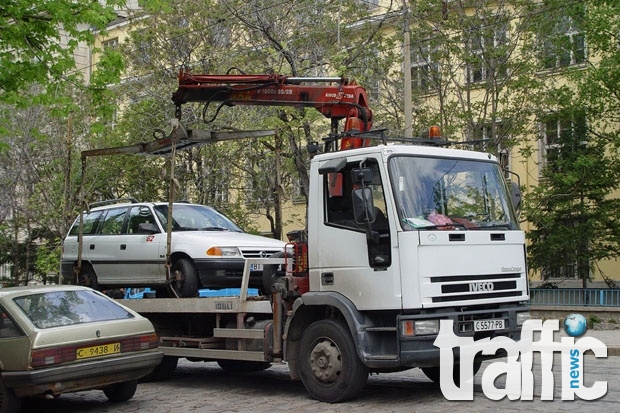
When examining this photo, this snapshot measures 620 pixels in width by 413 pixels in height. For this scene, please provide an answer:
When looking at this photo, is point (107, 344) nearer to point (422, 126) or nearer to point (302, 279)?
point (302, 279)

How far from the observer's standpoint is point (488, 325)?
9359mm

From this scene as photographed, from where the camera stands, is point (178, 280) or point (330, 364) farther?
point (178, 280)

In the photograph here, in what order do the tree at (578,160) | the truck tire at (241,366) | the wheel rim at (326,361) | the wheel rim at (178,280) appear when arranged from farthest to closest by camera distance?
the tree at (578,160), the truck tire at (241,366), the wheel rim at (178,280), the wheel rim at (326,361)

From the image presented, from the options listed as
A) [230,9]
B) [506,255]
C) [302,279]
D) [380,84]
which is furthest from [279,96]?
[380,84]

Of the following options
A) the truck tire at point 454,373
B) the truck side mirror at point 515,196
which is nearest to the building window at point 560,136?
the truck side mirror at point 515,196

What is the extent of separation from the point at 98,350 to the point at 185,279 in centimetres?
261

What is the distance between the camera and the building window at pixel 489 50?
76.0ft

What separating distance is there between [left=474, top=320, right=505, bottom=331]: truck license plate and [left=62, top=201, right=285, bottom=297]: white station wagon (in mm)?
3064

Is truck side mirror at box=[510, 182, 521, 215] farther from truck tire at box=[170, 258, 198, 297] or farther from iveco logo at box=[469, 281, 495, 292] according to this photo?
truck tire at box=[170, 258, 198, 297]

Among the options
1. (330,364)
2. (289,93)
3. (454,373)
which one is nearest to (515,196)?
(454,373)

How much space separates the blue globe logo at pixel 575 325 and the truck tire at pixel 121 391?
1020cm

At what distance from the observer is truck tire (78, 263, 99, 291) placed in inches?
538

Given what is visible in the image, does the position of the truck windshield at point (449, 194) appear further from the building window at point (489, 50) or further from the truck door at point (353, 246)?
the building window at point (489, 50)

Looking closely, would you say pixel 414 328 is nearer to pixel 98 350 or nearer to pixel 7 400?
pixel 98 350
